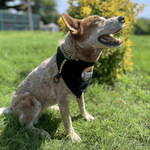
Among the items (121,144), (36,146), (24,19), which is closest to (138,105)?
(121,144)

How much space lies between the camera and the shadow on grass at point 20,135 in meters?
2.09

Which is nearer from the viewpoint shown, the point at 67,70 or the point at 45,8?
the point at 67,70

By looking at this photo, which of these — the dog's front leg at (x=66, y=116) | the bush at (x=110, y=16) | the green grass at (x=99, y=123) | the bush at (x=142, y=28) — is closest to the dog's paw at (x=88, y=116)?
the green grass at (x=99, y=123)

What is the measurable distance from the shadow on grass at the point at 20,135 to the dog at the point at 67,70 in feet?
0.39

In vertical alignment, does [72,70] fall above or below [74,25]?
below

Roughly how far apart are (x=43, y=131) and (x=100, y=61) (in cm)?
259

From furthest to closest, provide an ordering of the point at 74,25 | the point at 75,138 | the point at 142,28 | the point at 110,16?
the point at 142,28, the point at 110,16, the point at 75,138, the point at 74,25

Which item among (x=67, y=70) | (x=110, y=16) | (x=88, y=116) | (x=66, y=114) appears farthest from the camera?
(x=110, y=16)

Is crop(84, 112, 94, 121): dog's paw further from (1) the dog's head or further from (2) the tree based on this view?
(2) the tree

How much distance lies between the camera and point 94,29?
Result: 1.75 metres

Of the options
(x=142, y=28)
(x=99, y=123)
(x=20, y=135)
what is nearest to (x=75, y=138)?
(x=99, y=123)

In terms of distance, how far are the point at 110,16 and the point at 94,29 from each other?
1.99 meters

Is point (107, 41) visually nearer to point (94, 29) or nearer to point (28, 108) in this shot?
point (94, 29)

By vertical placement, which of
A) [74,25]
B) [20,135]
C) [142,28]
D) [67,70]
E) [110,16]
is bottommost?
[142,28]
